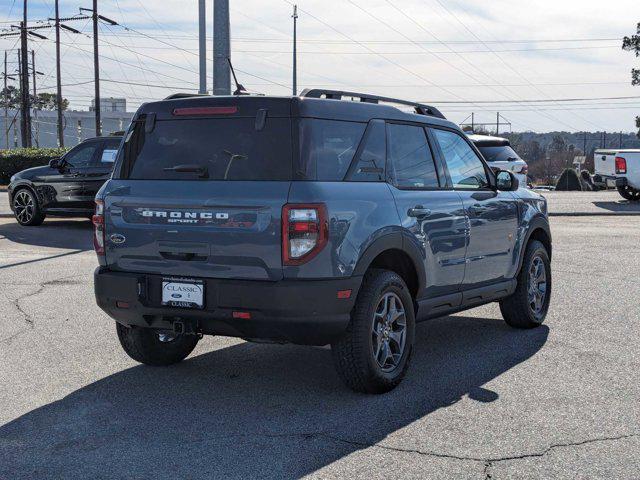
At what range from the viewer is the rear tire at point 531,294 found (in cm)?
788

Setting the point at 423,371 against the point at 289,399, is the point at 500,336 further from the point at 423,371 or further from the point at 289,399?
the point at 289,399

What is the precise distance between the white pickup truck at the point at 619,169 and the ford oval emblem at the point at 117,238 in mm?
21599

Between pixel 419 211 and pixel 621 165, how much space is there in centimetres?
2055

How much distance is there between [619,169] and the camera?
25219 millimetres

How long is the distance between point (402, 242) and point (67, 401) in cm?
240

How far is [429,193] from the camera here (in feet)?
21.2

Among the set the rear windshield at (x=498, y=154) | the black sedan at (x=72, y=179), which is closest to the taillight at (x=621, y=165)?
the rear windshield at (x=498, y=154)

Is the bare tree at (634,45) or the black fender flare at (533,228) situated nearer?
the black fender flare at (533,228)

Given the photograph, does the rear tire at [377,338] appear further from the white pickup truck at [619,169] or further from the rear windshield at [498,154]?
the white pickup truck at [619,169]

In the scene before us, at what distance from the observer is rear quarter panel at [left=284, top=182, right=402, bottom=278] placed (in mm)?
5258

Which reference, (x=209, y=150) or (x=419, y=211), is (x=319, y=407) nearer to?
(x=419, y=211)

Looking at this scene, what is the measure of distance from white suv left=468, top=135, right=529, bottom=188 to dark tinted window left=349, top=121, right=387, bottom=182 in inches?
513

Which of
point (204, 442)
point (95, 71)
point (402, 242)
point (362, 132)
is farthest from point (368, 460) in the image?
point (95, 71)

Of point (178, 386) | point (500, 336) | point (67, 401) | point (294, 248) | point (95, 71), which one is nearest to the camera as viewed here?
point (294, 248)
